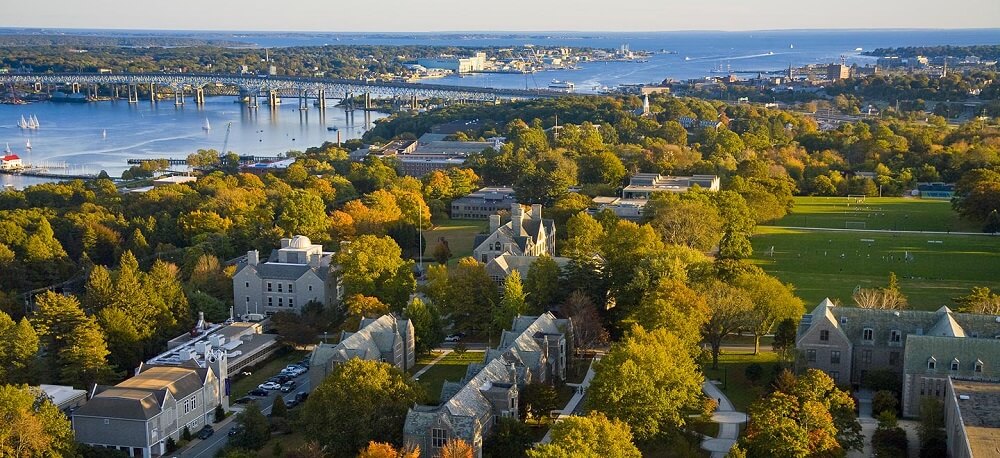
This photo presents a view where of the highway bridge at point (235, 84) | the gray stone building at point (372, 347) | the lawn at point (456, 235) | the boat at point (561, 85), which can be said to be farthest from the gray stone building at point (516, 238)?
the boat at point (561, 85)

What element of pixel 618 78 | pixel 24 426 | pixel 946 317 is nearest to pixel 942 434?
pixel 946 317

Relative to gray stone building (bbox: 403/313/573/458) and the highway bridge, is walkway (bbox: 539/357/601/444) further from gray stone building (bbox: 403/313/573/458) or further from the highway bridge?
the highway bridge

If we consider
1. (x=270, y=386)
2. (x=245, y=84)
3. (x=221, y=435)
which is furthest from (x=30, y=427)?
(x=245, y=84)

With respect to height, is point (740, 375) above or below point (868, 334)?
below

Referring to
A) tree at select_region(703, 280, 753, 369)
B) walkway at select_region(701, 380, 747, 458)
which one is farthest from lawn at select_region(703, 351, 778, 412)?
tree at select_region(703, 280, 753, 369)

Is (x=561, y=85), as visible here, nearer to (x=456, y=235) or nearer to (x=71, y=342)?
(x=456, y=235)

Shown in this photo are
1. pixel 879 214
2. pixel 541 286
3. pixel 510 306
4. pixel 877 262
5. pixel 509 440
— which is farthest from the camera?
pixel 879 214
